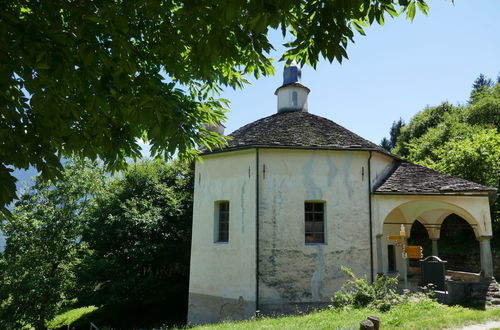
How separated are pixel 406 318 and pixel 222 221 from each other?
796 cm

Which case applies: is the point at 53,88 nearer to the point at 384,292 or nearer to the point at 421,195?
the point at 384,292

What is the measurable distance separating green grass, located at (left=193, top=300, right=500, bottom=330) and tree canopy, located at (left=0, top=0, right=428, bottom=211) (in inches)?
239

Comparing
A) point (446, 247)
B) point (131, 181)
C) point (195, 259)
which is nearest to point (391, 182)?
point (195, 259)

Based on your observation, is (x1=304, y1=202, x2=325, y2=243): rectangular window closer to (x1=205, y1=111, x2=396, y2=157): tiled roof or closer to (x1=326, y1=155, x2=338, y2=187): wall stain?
(x1=326, y1=155, x2=338, y2=187): wall stain

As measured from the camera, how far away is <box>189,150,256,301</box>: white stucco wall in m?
13.0

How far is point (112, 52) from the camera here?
3756 millimetres

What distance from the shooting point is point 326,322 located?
8.49m

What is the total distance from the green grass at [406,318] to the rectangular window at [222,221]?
5113 millimetres

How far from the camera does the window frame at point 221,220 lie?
14.4 m

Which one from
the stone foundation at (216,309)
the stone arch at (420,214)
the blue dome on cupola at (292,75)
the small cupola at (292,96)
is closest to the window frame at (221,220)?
the stone foundation at (216,309)

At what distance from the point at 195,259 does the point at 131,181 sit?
896 centimetres

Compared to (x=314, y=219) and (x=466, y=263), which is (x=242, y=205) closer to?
(x=314, y=219)

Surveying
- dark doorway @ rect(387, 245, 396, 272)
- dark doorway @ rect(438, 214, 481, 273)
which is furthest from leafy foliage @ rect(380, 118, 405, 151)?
dark doorway @ rect(387, 245, 396, 272)

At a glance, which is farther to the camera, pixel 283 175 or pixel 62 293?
pixel 62 293
